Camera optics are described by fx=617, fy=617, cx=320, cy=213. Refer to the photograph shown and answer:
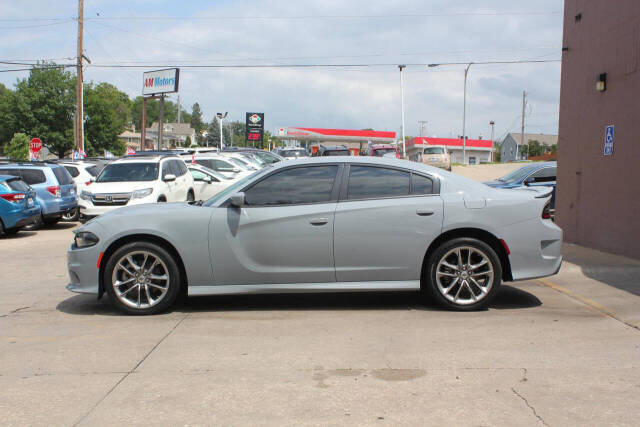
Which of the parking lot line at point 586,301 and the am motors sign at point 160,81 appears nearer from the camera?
the parking lot line at point 586,301

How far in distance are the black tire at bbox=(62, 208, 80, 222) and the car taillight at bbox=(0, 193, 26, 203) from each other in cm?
311

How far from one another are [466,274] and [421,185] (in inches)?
40.4

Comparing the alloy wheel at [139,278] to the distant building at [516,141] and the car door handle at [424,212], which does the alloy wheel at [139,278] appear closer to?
the car door handle at [424,212]

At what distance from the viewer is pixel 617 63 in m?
10.0

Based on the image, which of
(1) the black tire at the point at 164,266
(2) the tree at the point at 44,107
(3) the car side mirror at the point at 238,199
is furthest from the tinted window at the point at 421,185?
A: (2) the tree at the point at 44,107

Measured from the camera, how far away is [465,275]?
248 inches

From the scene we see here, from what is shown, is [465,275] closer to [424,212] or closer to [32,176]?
[424,212]

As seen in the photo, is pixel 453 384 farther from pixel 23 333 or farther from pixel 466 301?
pixel 23 333

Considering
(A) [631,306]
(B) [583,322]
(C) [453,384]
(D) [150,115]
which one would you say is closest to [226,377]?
(C) [453,384]

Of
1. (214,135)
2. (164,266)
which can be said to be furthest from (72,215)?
(214,135)

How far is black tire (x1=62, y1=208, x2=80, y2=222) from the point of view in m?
17.9

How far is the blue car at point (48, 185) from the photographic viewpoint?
618 inches

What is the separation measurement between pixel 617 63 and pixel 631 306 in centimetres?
511

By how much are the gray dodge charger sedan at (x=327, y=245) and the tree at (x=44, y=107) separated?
7036cm
